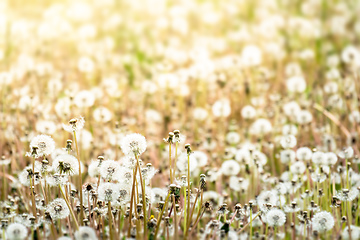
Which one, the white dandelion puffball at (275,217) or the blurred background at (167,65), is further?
the blurred background at (167,65)

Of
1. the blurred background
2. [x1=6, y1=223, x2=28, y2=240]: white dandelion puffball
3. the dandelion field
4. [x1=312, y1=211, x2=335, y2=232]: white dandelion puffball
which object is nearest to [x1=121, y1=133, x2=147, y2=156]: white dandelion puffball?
the dandelion field

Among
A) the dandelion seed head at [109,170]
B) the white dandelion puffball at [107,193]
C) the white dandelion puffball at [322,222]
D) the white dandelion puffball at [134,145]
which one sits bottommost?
the white dandelion puffball at [322,222]

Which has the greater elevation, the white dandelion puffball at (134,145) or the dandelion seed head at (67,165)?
the white dandelion puffball at (134,145)

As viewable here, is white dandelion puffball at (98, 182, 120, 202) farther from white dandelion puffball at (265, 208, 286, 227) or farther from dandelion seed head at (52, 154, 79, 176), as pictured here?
white dandelion puffball at (265, 208, 286, 227)

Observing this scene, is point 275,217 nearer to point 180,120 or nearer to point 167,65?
point 180,120

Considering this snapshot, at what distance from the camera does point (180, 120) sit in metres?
3.42

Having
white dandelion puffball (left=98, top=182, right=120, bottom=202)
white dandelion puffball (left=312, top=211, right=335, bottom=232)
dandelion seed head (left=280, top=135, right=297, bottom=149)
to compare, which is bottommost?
white dandelion puffball (left=312, top=211, right=335, bottom=232)

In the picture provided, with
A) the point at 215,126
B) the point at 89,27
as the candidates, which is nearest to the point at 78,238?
the point at 215,126

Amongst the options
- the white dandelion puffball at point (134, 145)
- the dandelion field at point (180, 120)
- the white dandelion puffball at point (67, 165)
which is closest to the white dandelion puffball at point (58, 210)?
the dandelion field at point (180, 120)

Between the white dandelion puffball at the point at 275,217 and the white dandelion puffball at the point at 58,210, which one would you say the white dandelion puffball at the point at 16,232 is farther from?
the white dandelion puffball at the point at 275,217

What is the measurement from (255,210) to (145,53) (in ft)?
10.4

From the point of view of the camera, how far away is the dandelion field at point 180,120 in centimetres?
165

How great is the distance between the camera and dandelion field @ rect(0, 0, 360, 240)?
1654 mm

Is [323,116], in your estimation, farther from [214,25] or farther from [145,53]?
[214,25]
